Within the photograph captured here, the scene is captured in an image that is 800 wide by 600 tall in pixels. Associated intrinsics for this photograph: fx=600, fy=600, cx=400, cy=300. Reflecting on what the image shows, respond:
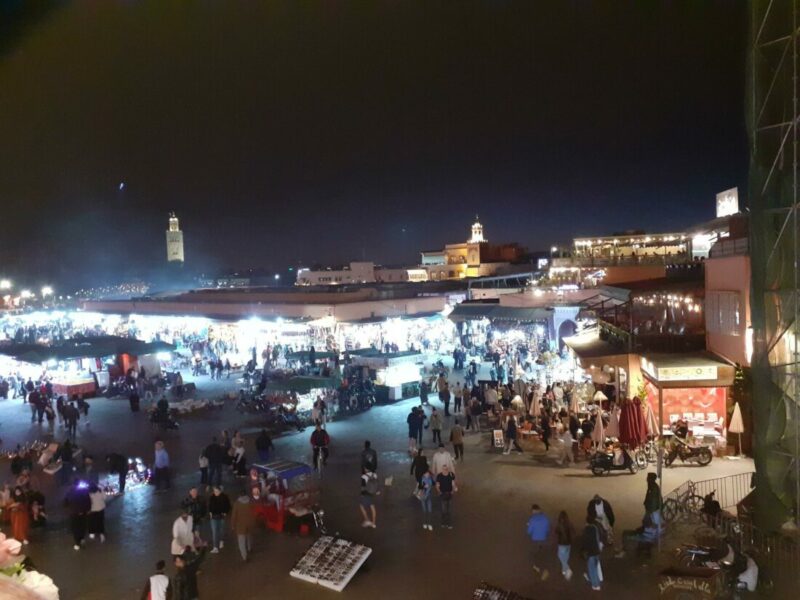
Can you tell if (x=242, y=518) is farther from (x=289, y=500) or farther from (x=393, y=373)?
(x=393, y=373)

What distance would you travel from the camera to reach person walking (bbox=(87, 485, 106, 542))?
9.64 m

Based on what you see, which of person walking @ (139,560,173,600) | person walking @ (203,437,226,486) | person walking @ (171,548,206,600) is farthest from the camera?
person walking @ (203,437,226,486)

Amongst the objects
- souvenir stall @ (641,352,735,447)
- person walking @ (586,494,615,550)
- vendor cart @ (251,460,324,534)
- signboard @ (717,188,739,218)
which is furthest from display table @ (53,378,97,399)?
signboard @ (717,188,739,218)

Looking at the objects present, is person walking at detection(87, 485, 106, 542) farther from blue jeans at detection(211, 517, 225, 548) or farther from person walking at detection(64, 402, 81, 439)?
person walking at detection(64, 402, 81, 439)

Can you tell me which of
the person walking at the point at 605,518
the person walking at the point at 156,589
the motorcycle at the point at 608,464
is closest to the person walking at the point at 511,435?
the motorcycle at the point at 608,464

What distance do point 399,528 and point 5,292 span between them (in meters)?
100

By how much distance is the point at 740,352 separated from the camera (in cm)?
1283

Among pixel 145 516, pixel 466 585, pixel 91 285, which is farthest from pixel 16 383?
pixel 91 285

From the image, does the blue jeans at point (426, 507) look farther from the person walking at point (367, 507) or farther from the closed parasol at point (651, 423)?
the closed parasol at point (651, 423)

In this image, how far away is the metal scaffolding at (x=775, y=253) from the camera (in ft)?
29.5

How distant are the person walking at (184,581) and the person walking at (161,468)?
501cm

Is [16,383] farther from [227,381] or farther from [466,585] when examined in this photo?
[466,585]

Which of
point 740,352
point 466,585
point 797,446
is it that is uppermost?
point 740,352

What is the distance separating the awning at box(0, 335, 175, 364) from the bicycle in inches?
738
